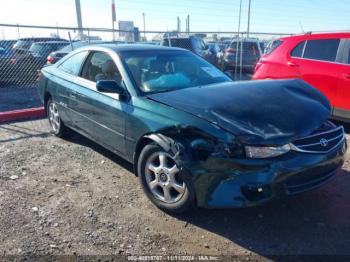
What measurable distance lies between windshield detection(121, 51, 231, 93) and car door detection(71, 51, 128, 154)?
26cm

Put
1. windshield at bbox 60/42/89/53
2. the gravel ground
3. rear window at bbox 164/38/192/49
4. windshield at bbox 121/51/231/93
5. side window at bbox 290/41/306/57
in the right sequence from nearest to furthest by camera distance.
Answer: windshield at bbox 121/51/231/93 → side window at bbox 290/41/306/57 → the gravel ground → windshield at bbox 60/42/89/53 → rear window at bbox 164/38/192/49

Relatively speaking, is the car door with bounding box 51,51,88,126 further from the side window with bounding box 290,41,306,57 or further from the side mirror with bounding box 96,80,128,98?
the side window with bounding box 290,41,306,57

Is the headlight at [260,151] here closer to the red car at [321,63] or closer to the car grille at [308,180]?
the car grille at [308,180]

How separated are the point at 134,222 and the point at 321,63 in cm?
441

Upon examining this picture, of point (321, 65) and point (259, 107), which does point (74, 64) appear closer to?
point (259, 107)

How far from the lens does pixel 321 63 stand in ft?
20.1

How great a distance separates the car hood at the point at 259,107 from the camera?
9.91ft

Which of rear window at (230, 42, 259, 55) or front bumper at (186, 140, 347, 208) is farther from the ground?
front bumper at (186, 140, 347, 208)

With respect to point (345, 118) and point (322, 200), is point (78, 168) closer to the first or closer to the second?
point (322, 200)

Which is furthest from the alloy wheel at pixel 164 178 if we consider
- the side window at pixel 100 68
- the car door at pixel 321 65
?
the car door at pixel 321 65

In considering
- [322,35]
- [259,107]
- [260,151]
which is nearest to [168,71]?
[259,107]

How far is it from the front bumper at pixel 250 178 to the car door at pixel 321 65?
3177 millimetres

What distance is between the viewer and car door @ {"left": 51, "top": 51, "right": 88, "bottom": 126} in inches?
201

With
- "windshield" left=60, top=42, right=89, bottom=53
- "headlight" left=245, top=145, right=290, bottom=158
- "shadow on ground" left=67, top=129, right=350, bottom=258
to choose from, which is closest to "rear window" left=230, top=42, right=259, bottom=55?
"windshield" left=60, top=42, right=89, bottom=53
